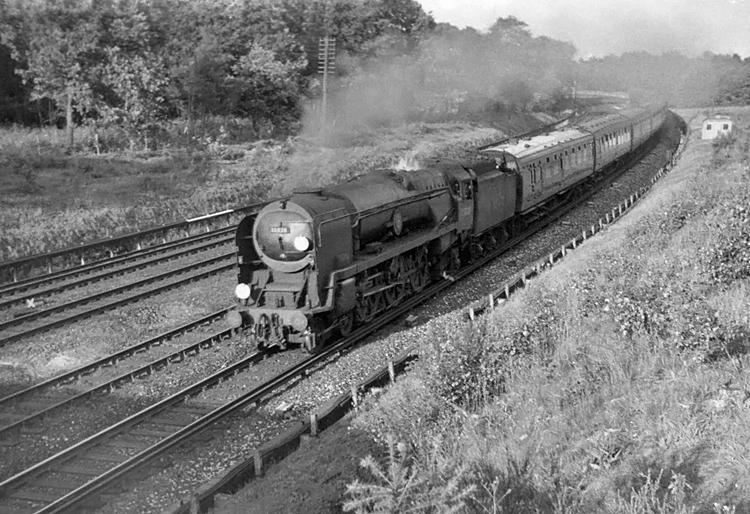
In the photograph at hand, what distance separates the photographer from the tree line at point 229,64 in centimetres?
3238

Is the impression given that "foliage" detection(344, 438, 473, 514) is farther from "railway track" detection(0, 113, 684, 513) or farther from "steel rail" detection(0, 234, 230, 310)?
"steel rail" detection(0, 234, 230, 310)

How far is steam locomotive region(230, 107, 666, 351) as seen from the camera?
11.8 m

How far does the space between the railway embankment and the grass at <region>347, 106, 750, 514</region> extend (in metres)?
0.02

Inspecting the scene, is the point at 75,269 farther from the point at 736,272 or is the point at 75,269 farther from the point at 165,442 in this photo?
the point at 736,272

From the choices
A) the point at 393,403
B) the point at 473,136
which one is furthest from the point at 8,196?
the point at 473,136

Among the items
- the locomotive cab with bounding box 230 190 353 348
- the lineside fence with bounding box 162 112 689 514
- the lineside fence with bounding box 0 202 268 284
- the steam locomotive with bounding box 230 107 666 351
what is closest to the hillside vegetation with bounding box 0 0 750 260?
the lineside fence with bounding box 0 202 268 284

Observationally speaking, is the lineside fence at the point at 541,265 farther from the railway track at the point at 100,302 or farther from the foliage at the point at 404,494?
the railway track at the point at 100,302

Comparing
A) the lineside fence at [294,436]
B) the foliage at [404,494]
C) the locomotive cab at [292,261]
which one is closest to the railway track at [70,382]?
the locomotive cab at [292,261]

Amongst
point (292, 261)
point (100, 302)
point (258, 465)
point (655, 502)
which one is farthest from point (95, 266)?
point (655, 502)

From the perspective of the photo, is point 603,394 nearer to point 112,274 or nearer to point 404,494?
point 404,494

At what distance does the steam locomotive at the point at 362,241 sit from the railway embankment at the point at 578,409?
2.70 metres

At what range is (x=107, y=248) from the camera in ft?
66.6

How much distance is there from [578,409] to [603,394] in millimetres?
511

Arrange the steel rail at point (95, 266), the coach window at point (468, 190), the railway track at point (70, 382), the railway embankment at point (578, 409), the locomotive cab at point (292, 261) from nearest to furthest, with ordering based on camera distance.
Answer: the railway embankment at point (578, 409)
the railway track at point (70, 382)
the locomotive cab at point (292, 261)
the steel rail at point (95, 266)
the coach window at point (468, 190)
